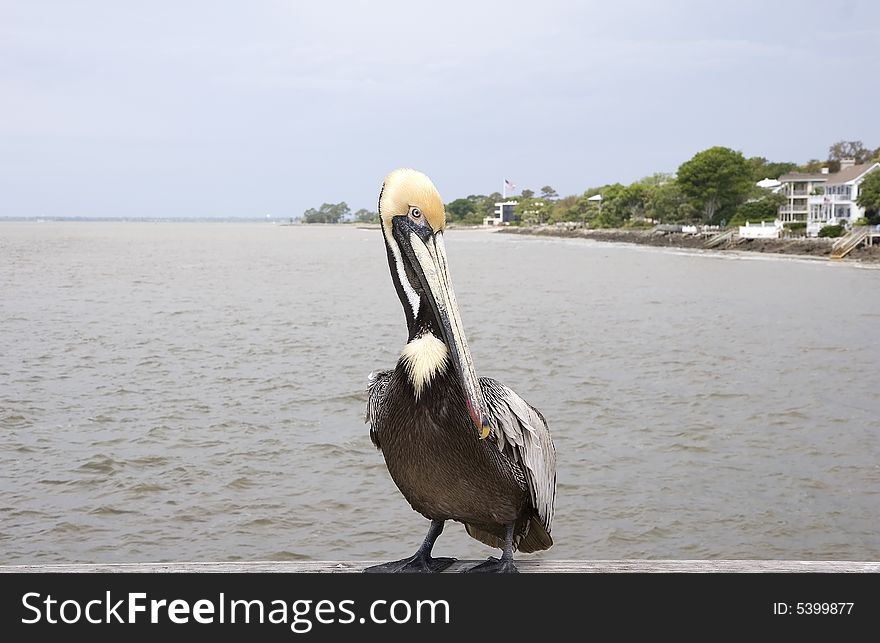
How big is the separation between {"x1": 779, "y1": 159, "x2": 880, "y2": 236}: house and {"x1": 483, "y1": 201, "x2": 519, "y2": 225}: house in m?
80.9

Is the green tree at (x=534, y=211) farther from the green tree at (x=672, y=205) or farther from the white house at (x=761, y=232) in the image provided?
the white house at (x=761, y=232)

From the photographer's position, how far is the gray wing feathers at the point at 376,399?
227 centimetres

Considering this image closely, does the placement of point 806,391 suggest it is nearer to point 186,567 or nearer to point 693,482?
point 693,482

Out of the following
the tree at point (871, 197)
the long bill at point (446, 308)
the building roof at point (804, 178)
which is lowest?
the long bill at point (446, 308)

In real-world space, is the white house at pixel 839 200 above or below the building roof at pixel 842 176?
below

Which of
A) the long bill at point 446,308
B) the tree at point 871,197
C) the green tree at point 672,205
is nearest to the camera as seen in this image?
the long bill at point 446,308

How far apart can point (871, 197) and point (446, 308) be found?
4686cm

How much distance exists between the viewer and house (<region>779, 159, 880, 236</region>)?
160 ft

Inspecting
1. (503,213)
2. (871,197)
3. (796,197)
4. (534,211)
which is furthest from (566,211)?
(871,197)

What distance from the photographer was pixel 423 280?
2041 millimetres

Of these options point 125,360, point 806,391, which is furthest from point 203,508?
point 806,391

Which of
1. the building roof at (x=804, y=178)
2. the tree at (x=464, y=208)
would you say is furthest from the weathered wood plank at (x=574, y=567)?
the tree at (x=464, y=208)
